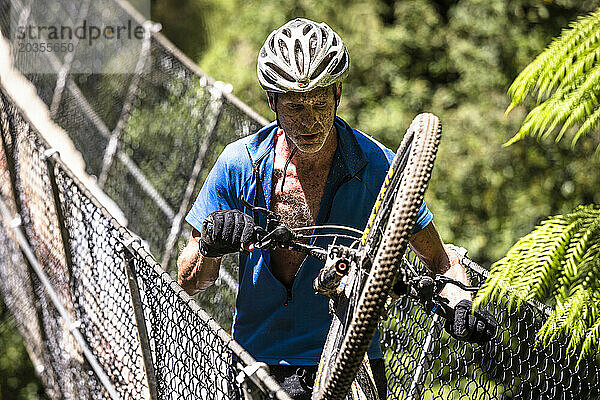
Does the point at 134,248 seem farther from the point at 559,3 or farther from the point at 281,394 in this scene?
the point at 559,3

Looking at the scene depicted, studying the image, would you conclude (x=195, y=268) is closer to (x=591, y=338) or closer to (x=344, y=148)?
(x=344, y=148)

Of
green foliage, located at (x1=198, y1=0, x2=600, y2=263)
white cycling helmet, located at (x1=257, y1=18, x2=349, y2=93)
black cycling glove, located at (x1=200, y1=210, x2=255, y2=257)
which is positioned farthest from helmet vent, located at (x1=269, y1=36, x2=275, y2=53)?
green foliage, located at (x1=198, y1=0, x2=600, y2=263)

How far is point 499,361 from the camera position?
2043 millimetres

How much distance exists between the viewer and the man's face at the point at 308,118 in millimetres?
1715

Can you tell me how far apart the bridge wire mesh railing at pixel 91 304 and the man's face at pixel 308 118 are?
385 mm

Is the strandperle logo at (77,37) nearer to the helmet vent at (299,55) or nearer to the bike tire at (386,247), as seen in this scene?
the helmet vent at (299,55)

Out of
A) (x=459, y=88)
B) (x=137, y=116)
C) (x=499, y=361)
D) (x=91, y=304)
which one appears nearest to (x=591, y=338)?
(x=499, y=361)

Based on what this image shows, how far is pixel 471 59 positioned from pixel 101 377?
416cm

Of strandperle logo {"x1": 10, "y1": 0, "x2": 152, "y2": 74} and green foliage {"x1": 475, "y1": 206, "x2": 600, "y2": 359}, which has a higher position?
strandperle logo {"x1": 10, "y1": 0, "x2": 152, "y2": 74}

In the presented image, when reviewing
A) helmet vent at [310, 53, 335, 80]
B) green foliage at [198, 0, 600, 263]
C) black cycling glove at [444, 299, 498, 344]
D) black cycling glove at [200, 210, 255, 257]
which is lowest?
green foliage at [198, 0, 600, 263]

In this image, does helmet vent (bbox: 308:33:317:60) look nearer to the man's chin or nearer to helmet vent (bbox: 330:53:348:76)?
helmet vent (bbox: 330:53:348:76)

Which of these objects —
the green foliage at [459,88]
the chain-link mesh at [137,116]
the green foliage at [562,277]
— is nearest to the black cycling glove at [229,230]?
the green foliage at [562,277]

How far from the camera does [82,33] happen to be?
4.71 meters

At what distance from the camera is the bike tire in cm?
119
